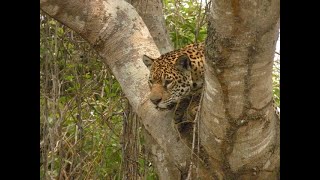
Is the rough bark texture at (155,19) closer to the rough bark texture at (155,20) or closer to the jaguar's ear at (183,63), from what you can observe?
the rough bark texture at (155,20)

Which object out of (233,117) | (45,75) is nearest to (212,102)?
(233,117)

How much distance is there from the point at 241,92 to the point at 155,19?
2072 millimetres

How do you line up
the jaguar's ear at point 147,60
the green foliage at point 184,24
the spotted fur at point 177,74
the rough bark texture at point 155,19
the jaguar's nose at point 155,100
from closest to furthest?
the jaguar's nose at point 155,100 < the jaguar's ear at point 147,60 < the spotted fur at point 177,74 < the rough bark texture at point 155,19 < the green foliage at point 184,24

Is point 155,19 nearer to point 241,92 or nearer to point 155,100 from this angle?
point 155,100

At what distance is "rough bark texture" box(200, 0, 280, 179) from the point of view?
249 centimetres

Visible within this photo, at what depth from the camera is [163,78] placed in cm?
420

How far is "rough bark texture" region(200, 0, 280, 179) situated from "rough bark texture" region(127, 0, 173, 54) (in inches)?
68.6

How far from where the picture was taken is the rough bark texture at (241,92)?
249 cm

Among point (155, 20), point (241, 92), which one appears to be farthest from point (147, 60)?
point (241, 92)

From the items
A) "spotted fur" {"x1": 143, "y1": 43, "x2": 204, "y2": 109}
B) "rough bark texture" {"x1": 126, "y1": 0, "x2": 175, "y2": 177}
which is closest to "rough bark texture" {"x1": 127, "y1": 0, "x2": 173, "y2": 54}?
"rough bark texture" {"x1": 126, "y1": 0, "x2": 175, "y2": 177}

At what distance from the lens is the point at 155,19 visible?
15.3 feet

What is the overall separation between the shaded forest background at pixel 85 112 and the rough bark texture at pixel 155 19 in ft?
0.86

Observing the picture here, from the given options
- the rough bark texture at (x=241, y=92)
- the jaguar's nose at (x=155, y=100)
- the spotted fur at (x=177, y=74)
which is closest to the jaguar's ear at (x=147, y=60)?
the spotted fur at (x=177, y=74)

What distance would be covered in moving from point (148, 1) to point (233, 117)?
2087mm
